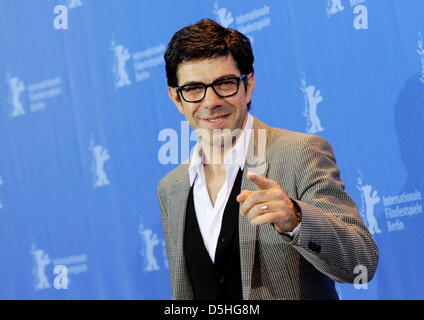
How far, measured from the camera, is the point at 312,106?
10.3 feet

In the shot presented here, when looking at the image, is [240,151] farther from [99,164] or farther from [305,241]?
[99,164]

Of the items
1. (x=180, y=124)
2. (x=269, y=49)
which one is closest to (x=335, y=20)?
(x=269, y=49)

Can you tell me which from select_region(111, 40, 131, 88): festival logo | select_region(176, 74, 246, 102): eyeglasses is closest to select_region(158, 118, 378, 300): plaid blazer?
select_region(176, 74, 246, 102): eyeglasses

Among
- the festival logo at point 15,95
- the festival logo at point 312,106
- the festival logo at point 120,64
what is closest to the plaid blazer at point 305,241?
the festival logo at point 312,106

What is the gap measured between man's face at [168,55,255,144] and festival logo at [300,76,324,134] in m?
0.85

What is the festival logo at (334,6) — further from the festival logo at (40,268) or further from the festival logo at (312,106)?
the festival logo at (40,268)

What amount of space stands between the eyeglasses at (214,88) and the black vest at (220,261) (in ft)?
0.87

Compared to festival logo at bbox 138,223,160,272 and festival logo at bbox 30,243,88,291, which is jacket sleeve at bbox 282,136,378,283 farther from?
festival logo at bbox 30,243,88,291

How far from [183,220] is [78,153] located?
1.60 m

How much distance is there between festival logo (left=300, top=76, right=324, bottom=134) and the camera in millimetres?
3141

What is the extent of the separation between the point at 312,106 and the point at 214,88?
0.98 meters

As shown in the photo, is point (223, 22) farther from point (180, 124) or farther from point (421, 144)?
point (421, 144)

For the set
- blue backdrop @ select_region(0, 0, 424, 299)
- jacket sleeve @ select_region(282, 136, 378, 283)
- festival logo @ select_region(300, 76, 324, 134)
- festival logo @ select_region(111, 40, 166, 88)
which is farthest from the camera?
festival logo @ select_region(111, 40, 166, 88)

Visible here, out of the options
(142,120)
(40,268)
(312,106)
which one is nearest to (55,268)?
(40,268)
